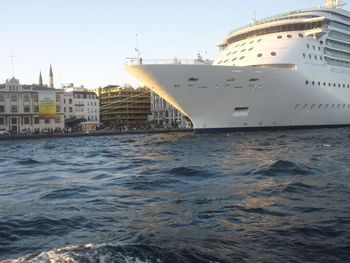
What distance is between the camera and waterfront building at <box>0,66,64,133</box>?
84.4 m

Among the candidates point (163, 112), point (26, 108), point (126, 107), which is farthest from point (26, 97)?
point (163, 112)

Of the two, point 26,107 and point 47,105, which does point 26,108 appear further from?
point 47,105

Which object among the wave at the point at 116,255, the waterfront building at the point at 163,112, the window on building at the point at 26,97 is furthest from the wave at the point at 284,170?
the waterfront building at the point at 163,112

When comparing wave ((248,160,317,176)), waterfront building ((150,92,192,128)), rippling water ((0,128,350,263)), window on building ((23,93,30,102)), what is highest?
window on building ((23,93,30,102))

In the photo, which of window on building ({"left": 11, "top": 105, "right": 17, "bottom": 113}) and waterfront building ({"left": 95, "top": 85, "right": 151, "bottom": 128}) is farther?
waterfront building ({"left": 95, "top": 85, "right": 151, "bottom": 128})

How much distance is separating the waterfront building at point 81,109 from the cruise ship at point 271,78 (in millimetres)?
55437

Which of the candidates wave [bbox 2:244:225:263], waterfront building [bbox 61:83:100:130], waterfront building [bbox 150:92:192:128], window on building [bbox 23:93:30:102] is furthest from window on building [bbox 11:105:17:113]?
wave [bbox 2:244:225:263]

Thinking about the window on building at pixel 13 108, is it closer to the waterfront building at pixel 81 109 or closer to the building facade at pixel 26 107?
the building facade at pixel 26 107

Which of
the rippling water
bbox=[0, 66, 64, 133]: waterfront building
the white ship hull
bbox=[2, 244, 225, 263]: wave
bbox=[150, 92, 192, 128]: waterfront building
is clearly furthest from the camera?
bbox=[150, 92, 192, 128]: waterfront building

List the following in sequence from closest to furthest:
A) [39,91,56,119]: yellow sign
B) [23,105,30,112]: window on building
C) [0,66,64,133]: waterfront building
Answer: [0,66,64,133]: waterfront building
[39,91,56,119]: yellow sign
[23,105,30,112]: window on building

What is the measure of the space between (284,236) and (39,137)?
6767 cm

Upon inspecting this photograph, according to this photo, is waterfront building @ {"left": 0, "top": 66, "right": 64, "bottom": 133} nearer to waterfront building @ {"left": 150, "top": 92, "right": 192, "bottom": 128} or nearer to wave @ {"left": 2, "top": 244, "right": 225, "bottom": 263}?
waterfront building @ {"left": 150, "top": 92, "right": 192, "bottom": 128}

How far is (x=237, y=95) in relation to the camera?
3934 centimetres

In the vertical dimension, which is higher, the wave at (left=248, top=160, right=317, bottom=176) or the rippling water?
the wave at (left=248, top=160, right=317, bottom=176)
